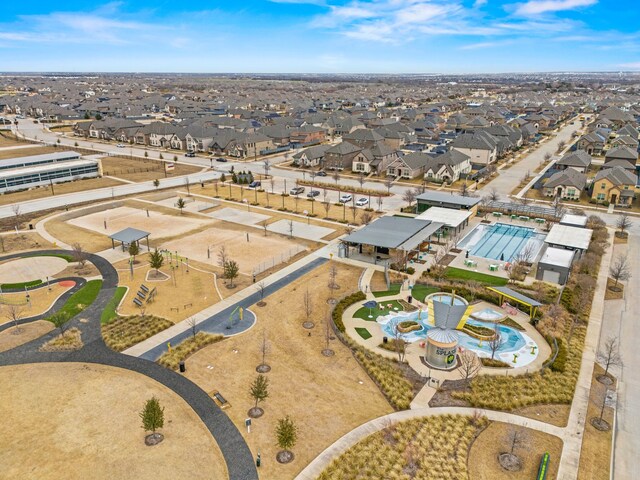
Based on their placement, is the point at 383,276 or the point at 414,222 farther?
the point at 414,222

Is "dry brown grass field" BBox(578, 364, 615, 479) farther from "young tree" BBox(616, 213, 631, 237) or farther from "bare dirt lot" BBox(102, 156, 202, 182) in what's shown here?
"bare dirt lot" BBox(102, 156, 202, 182)

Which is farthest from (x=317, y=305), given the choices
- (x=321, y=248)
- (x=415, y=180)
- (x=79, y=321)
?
(x=415, y=180)

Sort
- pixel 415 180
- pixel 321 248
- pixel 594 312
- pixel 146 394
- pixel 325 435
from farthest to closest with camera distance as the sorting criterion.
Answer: pixel 415 180
pixel 321 248
pixel 594 312
pixel 146 394
pixel 325 435

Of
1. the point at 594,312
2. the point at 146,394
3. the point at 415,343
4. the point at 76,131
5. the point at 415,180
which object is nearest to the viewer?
the point at 146,394

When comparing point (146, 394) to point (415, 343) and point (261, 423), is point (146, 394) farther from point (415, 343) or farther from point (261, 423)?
point (415, 343)

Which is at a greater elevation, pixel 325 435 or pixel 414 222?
pixel 414 222

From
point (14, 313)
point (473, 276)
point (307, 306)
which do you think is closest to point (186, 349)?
point (307, 306)
